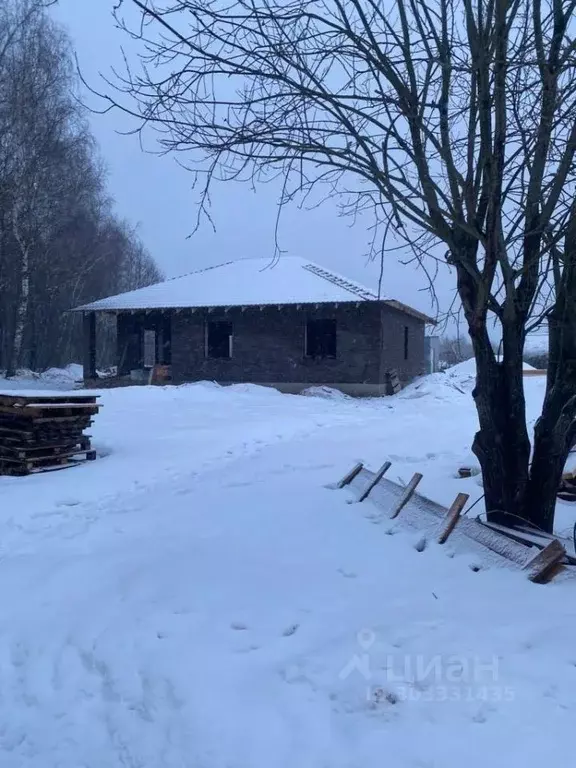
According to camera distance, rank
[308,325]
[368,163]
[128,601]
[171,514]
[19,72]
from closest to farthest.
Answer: [128,601] → [368,163] → [171,514] → [308,325] → [19,72]

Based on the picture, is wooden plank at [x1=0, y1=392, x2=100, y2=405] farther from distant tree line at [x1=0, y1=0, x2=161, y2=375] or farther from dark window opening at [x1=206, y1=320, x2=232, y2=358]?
distant tree line at [x1=0, y1=0, x2=161, y2=375]

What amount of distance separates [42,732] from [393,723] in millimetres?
1649

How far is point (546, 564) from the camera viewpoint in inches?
145

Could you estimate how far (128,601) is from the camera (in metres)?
4.19

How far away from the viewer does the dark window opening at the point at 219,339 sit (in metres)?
23.5

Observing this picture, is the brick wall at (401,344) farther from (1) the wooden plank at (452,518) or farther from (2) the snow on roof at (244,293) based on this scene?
(1) the wooden plank at (452,518)

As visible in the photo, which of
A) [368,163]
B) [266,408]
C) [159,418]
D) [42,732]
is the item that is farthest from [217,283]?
[42,732]

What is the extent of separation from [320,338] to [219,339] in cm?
389

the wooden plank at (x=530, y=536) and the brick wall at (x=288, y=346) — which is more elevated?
the brick wall at (x=288, y=346)

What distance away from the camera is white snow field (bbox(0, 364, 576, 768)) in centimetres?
266

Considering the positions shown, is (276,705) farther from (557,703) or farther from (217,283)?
(217,283)

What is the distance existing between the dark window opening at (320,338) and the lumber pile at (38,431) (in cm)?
1341
